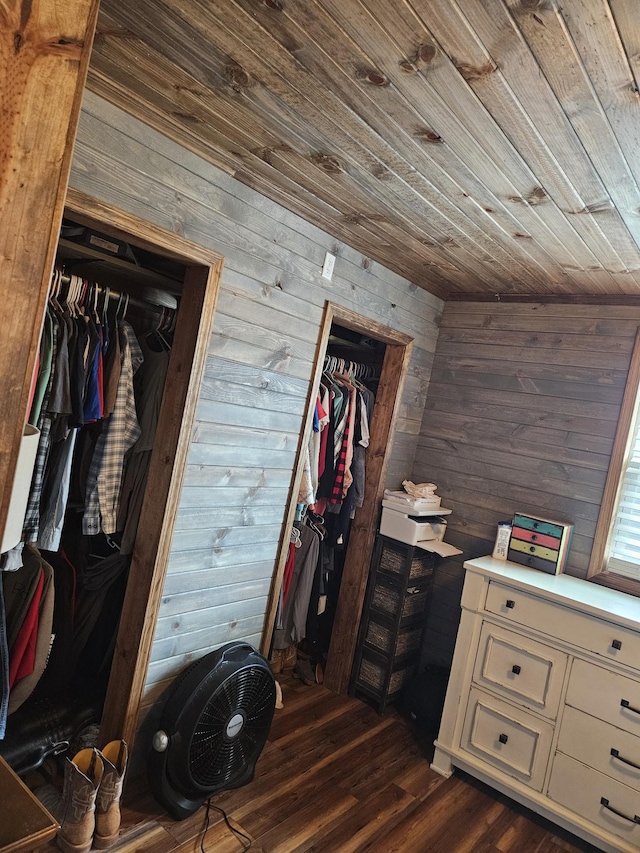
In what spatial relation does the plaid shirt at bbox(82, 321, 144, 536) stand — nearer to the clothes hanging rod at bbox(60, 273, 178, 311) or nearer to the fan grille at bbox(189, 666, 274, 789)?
Result: the clothes hanging rod at bbox(60, 273, 178, 311)

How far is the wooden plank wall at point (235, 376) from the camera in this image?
6.27 feet

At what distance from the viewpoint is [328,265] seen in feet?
8.41

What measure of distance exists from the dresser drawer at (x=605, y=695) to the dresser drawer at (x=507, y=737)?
0.68ft

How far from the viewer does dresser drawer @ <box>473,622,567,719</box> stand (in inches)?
93.7

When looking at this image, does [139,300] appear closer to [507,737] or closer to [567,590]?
[567,590]

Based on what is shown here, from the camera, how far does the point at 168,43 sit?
53.5 inches

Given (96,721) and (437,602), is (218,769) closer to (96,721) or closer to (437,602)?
(96,721)

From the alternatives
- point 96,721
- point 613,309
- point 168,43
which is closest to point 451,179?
point 168,43

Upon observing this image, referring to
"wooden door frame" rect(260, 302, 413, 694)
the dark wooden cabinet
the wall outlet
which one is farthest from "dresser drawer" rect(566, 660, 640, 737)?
the wall outlet

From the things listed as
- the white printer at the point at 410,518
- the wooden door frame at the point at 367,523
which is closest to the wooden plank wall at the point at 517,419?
the white printer at the point at 410,518

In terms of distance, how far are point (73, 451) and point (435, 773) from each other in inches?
86.4

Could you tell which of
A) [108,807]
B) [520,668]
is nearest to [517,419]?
[520,668]

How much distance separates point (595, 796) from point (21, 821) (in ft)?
7.26

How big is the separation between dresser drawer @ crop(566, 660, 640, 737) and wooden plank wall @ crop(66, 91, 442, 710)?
138 centimetres
